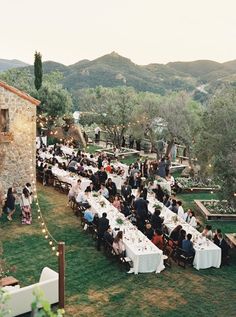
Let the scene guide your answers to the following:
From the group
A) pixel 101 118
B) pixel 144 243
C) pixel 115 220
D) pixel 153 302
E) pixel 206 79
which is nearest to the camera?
pixel 153 302

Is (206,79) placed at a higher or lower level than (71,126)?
higher

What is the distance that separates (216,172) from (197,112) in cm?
1238

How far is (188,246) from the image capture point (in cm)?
1398

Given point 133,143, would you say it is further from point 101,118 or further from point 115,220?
point 115,220

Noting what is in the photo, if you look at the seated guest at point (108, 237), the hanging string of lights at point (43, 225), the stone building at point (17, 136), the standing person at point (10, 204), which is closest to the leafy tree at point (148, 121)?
the hanging string of lights at point (43, 225)

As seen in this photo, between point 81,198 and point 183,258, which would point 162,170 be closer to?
point 81,198

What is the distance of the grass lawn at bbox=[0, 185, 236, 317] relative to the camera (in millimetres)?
11352

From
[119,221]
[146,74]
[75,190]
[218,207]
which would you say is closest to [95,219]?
[119,221]

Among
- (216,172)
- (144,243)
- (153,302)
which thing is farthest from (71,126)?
(153,302)

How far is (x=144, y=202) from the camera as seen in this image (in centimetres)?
1683

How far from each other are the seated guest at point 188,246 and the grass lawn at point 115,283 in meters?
0.53

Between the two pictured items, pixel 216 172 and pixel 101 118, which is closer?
pixel 216 172

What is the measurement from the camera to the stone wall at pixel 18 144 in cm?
1894

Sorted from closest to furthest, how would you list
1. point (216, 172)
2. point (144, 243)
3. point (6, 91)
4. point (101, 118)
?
point (144, 243)
point (216, 172)
point (6, 91)
point (101, 118)
